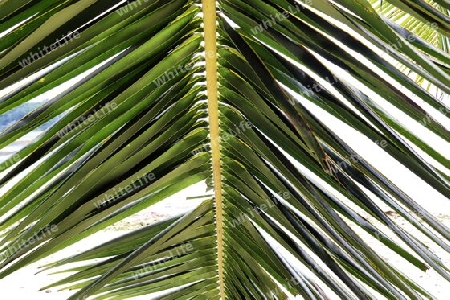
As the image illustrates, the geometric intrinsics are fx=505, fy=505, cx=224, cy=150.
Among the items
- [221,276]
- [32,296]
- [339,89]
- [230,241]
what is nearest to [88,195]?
[339,89]

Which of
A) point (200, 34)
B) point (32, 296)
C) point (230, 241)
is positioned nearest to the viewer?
point (200, 34)

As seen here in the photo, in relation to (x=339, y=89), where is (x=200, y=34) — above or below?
above

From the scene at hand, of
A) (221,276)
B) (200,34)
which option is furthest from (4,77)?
(221,276)

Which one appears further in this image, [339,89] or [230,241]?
[230,241]

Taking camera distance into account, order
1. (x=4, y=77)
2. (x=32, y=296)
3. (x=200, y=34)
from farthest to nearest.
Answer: (x=32, y=296) → (x=200, y=34) → (x=4, y=77)

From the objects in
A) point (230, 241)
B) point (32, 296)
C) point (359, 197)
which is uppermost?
point (32, 296)

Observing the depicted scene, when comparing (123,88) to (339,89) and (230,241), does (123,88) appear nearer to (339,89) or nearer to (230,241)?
(339,89)

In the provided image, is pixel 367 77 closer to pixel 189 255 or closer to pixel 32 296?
pixel 189 255
